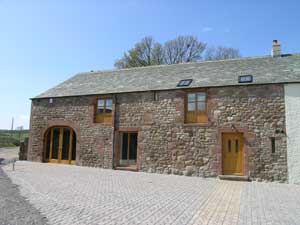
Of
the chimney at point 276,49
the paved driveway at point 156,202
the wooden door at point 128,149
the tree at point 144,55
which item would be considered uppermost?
the tree at point 144,55

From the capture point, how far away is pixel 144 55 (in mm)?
26844

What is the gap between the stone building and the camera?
1085 cm

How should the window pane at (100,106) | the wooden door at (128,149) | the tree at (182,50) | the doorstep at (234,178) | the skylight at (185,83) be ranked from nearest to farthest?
the doorstep at (234,178) < the skylight at (185,83) < the wooden door at (128,149) < the window pane at (100,106) < the tree at (182,50)

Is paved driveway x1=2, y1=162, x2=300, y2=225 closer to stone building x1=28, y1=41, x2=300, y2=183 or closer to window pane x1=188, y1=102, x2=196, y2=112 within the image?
stone building x1=28, y1=41, x2=300, y2=183

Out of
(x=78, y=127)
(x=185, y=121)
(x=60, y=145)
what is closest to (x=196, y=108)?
(x=185, y=121)

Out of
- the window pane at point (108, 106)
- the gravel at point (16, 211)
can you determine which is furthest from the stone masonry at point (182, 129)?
the gravel at point (16, 211)

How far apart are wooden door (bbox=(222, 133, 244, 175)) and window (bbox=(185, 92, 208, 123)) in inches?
55.8

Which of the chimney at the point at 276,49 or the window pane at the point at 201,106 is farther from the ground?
the chimney at the point at 276,49

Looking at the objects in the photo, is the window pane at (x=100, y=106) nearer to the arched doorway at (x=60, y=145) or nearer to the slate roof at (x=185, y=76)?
the slate roof at (x=185, y=76)

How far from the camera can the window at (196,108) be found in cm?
1227

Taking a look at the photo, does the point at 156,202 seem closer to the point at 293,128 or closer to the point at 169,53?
the point at 293,128

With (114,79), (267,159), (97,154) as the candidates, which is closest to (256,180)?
(267,159)

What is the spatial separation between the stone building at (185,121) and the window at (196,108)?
0.05 metres

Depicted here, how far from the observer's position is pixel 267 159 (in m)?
10.7
